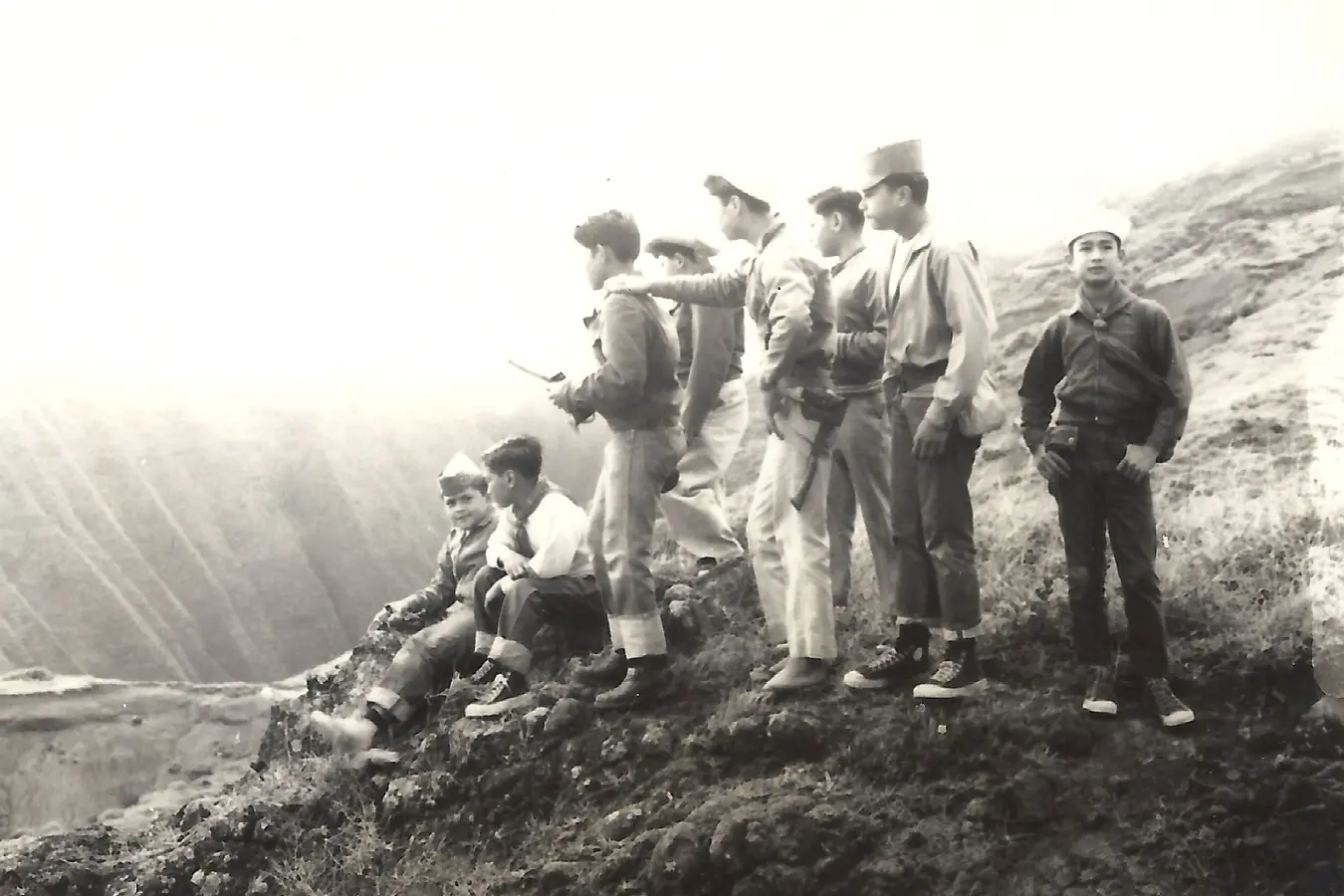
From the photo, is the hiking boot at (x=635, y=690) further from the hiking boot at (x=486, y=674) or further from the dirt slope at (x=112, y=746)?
the dirt slope at (x=112, y=746)

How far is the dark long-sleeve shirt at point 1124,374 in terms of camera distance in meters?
3.03

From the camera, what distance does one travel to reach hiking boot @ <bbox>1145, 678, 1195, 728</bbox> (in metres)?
2.89

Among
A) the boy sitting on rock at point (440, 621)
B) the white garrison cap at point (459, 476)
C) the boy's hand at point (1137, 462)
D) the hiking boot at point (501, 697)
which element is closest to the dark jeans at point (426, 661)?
the boy sitting on rock at point (440, 621)

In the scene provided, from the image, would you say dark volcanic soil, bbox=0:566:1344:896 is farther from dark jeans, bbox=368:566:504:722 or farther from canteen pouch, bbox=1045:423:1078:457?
canteen pouch, bbox=1045:423:1078:457

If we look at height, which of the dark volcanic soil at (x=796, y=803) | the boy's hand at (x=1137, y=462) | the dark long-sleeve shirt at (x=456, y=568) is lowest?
the dark volcanic soil at (x=796, y=803)

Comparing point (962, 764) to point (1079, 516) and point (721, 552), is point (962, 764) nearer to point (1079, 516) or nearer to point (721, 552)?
point (1079, 516)

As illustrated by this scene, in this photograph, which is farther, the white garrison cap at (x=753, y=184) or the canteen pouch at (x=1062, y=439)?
the white garrison cap at (x=753, y=184)

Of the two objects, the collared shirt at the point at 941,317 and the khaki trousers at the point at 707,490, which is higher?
the collared shirt at the point at 941,317

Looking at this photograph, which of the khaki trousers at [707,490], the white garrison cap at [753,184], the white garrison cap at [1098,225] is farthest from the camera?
the khaki trousers at [707,490]

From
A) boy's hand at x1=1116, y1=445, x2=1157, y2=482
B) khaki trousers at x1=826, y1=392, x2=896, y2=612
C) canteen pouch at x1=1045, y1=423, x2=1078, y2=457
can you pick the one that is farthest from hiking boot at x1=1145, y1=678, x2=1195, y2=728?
khaki trousers at x1=826, y1=392, x2=896, y2=612

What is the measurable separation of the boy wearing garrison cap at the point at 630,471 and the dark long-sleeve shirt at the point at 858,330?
0.66 meters

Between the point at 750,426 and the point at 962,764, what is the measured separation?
2234 millimetres

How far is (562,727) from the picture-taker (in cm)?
374

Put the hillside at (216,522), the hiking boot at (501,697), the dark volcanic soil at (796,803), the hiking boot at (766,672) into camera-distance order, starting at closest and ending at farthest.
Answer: the dark volcanic soil at (796,803), the hiking boot at (766,672), the hiking boot at (501,697), the hillside at (216,522)
